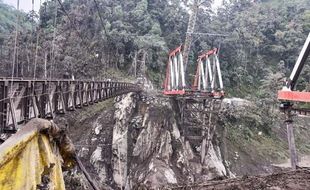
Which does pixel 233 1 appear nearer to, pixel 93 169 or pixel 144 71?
pixel 144 71

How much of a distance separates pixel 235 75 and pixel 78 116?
22.1m

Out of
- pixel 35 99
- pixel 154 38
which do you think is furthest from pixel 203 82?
pixel 154 38

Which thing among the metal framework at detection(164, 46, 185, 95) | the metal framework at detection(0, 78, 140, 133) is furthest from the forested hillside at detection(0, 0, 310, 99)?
the metal framework at detection(0, 78, 140, 133)

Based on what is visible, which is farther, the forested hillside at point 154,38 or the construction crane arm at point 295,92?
the forested hillside at point 154,38

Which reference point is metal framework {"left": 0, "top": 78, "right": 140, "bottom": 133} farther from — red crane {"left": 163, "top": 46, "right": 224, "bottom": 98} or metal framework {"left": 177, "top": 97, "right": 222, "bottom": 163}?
metal framework {"left": 177, "top": 97, "right": 222, "bottom": 163}

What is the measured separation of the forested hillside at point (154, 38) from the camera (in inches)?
1123

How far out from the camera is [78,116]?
23953 mm

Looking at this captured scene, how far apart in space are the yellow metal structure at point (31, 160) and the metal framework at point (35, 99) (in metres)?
3.13

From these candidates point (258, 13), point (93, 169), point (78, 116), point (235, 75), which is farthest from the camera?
point (258, 13)

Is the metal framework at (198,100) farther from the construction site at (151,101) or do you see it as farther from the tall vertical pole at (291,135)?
the tall vertical pole at (291,135)

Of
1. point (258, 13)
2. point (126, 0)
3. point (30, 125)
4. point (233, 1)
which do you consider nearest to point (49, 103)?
point (30, 125)

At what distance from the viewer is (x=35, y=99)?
22.1 feet

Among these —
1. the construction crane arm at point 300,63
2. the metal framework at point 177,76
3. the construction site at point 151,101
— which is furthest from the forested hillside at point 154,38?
the construction crane arm at point 300,63

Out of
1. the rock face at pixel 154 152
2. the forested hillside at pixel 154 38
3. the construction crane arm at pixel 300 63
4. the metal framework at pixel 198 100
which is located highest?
the forested hillside at pixel 154 38
